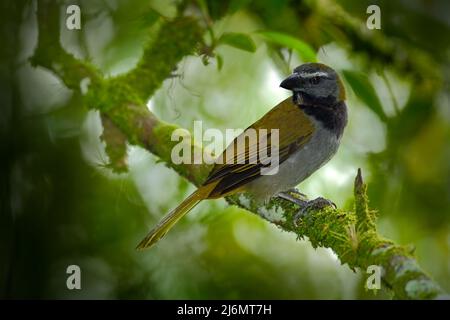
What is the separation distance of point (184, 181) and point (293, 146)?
1097 millimetres

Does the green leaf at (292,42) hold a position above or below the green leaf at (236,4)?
below

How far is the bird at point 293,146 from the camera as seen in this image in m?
2.66

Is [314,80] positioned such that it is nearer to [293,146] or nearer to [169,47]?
[293,146]

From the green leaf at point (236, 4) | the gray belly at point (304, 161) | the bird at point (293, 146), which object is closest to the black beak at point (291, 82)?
the bird at point (293, 146)

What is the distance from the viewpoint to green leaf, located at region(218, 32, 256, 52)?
2.90 metres

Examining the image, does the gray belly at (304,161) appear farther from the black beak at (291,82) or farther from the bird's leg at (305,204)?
the black beak at (291,82)

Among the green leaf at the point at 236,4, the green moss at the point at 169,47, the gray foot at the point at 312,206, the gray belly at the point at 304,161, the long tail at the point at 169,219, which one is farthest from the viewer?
the green moss at the point at 169,47

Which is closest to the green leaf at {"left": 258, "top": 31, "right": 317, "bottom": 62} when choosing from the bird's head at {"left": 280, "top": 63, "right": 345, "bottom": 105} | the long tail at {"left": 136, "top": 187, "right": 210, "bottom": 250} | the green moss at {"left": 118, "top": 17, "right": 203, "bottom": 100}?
the bird's head at {"left": 280, "top": 63, "right": 345, "bottom": 105}

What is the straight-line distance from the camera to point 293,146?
9.37ft

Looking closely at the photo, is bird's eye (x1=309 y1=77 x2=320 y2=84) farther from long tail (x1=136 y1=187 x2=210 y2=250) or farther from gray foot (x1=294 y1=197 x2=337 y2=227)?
long tail (x1=136 y1=187 x2=210 y2=250)

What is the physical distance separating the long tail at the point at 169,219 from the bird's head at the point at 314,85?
0.65 meters

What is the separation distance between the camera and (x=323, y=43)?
11.9 ft

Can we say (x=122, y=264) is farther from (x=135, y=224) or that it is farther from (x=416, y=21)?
(x=416, y=21)

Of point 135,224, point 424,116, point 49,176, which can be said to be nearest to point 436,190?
point 424,116
